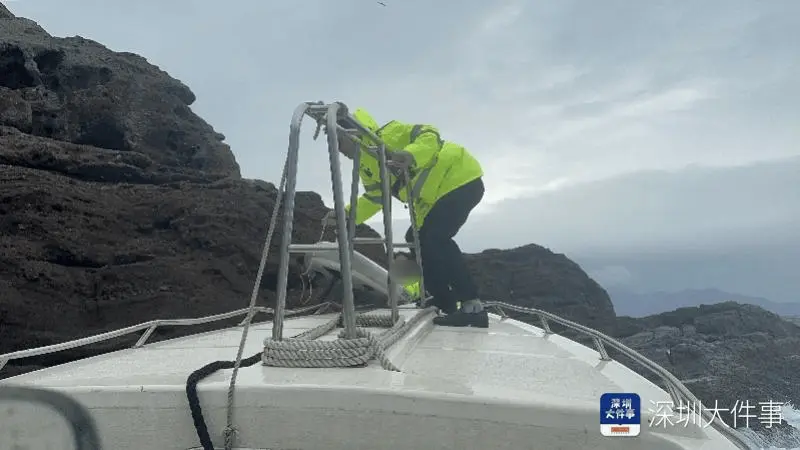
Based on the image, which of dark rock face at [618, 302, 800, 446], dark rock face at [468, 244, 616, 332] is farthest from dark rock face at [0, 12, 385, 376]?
dark rock face at [618, 302, 800, 446]

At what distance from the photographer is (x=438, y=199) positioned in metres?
4.37

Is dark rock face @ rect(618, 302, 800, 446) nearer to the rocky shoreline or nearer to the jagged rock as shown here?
the rocky shoreline

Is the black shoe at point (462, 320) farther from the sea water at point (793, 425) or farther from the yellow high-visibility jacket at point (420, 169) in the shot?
the sea water at point (793, 425)

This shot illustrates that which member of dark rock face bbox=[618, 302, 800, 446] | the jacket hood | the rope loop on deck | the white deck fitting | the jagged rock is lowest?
dark rock face bbox=[618, 302, 800, 446]

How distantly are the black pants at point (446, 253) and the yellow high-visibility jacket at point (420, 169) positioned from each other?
73mm

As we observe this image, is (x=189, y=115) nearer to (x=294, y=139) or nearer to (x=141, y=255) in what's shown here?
(x=141, y=255)

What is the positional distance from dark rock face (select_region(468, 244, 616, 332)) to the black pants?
8.30 m

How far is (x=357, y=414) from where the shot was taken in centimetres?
163

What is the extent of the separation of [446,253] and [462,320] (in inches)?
26.7

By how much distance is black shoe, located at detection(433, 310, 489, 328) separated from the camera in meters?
3.84

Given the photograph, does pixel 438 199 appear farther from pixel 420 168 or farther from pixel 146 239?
pixel 146 239

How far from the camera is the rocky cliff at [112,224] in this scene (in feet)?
24.5

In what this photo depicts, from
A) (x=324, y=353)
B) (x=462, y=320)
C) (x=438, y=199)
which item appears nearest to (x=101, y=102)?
(x=438, y=199)

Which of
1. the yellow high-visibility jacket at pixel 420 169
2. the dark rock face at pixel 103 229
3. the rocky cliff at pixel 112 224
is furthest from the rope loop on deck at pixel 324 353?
the rocky cliff at pixel 112 224
